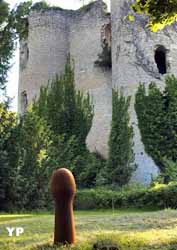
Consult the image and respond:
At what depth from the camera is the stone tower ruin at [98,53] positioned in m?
24.0

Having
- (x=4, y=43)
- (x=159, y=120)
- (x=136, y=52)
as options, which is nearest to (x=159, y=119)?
(x=159, y=120)

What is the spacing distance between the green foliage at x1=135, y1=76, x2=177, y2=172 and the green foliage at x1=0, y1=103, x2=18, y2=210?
23.0ft

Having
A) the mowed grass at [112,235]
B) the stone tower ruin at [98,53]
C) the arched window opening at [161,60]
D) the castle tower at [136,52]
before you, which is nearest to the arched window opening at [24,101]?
the stone tower ruin at [98,53]

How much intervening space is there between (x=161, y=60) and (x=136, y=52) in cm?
204

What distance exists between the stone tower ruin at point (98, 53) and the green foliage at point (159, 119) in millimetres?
361

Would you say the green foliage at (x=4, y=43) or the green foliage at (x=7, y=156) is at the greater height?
the green foliage at (x=4, y=43)

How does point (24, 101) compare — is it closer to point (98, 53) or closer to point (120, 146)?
point (98, 53)

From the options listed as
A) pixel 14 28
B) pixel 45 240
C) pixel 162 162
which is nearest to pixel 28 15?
pixel 14 28

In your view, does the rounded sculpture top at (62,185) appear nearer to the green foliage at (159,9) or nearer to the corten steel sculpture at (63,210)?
the corten steel sculpture at (63,210)

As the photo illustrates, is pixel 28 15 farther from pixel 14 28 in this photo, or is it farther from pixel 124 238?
pixel 124 238

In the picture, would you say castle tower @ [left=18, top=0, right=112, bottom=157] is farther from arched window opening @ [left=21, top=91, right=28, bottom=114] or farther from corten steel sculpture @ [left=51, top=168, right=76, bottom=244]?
corten steel sculpture @ [left=51, top=168, right=76, bottom=244]

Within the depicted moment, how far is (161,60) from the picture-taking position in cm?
2556

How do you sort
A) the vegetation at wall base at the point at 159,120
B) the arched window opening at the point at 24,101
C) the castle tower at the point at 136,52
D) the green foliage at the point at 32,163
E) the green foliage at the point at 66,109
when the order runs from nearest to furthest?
the green foliage at the point at 32,163, the vegetation at wall base at the point at 159,120, the castle tower at the point at 136,52, the green foliage at the point at 66,109, the arched window opening at the point at 24,101

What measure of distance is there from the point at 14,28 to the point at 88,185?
13.2 metres
